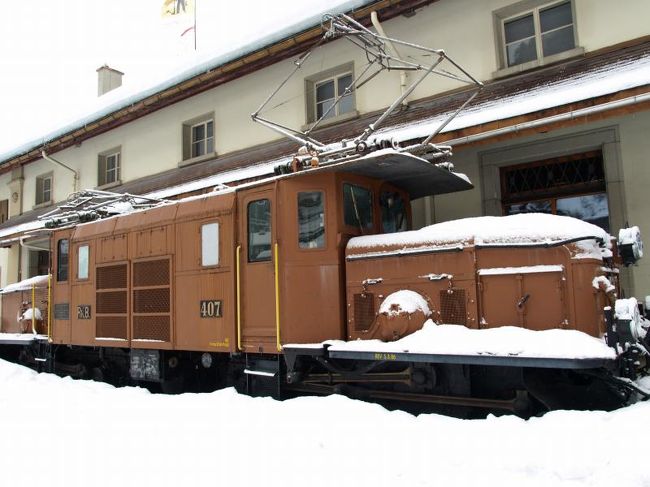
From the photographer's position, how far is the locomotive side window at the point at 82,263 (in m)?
9.08

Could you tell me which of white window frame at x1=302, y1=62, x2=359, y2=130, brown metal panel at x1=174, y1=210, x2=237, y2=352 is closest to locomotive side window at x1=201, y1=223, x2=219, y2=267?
brown metal panel at x1=174, y1=210, x2=237, y2=352

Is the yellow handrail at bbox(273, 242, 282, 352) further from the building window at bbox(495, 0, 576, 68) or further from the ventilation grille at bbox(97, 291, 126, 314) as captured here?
the building window at bbox(495, 0, 576, 68)

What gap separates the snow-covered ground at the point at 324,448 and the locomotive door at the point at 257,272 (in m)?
0.91

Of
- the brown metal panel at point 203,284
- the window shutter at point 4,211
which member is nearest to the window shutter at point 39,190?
Result: the window shutter at point 4,211

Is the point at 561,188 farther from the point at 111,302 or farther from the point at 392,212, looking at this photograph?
the point at 111,302

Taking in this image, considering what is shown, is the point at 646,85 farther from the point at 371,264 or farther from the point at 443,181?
the point at 371,264

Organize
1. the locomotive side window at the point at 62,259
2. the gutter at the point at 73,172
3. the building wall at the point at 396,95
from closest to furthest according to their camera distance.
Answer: the building wall at the point at 396,95 → the locomotive side window at the point at 62,259 → the gutter at the point at 73,172

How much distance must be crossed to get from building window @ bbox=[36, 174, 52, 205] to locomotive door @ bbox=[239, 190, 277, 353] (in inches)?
578

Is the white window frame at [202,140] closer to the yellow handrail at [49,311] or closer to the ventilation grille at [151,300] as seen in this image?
the yellow handrail at [49,311]

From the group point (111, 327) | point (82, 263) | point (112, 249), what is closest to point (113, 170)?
point (82, 263)

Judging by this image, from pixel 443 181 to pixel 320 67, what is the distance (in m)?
5.31

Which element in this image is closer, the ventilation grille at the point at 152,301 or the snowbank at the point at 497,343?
Result: the snowbank at the point at 497,343

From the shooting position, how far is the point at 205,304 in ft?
23.1

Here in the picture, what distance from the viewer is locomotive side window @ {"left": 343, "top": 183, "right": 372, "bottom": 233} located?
631 cm
